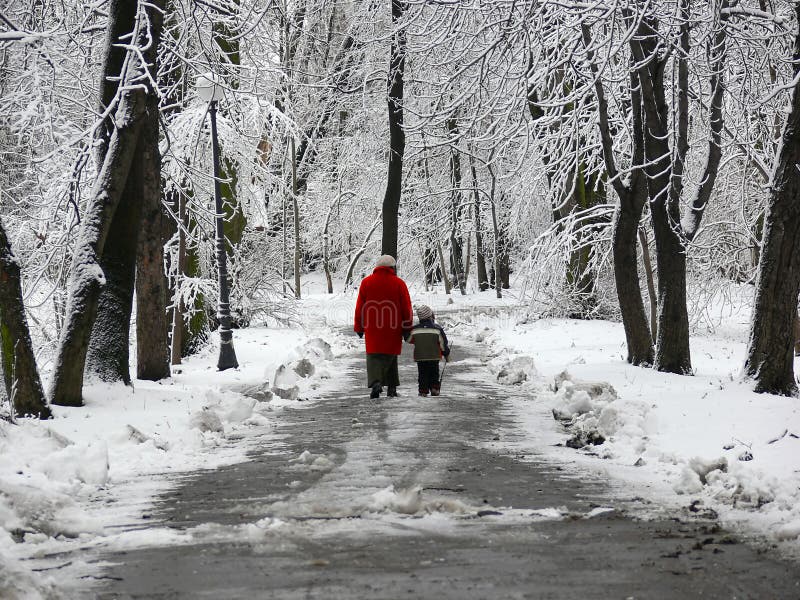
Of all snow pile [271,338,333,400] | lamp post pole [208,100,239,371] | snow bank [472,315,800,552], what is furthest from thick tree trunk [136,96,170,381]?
snow bank [472,315,800,552]

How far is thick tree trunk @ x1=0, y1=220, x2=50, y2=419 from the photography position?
9.91m

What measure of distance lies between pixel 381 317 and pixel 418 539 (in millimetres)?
8104

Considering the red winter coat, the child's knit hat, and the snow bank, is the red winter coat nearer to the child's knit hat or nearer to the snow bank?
the child's knit hat

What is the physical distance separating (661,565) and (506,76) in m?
9.37

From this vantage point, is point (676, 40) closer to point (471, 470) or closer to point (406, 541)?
point (471, 470)

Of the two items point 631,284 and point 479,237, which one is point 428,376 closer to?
point 631,284

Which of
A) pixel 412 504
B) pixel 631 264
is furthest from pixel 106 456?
pixel 631 264

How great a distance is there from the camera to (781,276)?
1173cm

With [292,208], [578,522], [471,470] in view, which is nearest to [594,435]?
[471,470]

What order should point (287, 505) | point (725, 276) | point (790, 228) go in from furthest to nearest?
point (725, 276) → point (790, 228) → point (287, 505)

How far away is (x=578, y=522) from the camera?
624cm

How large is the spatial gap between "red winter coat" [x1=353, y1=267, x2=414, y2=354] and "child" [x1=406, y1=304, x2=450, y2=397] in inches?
8.3

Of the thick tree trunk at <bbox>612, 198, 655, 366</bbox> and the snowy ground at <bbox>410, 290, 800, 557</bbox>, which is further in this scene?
the thick tree trunk at <bbox>612, 198, 655, 366</bbox>

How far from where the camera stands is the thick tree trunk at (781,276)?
460 inches
